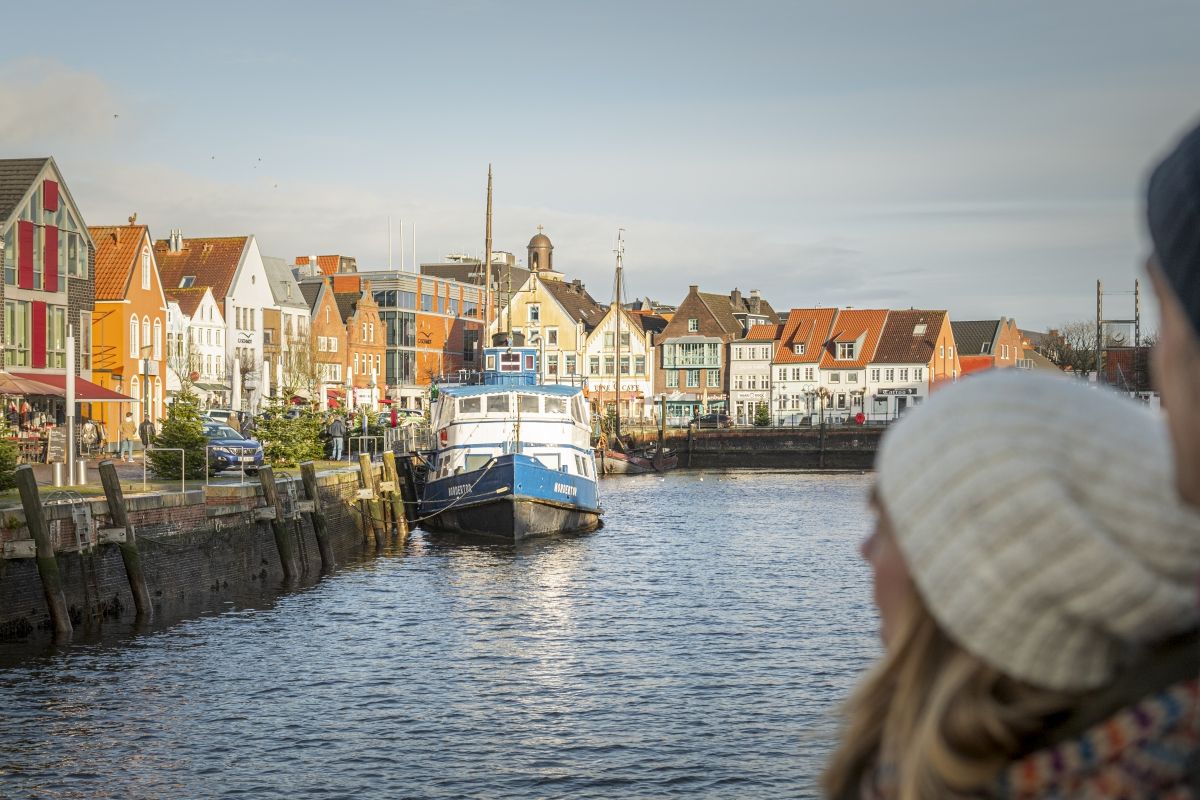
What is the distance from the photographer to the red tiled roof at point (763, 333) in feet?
359

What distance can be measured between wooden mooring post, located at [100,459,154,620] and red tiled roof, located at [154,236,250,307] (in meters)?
57.3

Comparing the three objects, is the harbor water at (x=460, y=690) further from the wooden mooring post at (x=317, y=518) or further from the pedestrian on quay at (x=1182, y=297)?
the pedestrian on quay at (x=1182, y=297)

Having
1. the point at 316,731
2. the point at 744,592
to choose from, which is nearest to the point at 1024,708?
the point at 316,731

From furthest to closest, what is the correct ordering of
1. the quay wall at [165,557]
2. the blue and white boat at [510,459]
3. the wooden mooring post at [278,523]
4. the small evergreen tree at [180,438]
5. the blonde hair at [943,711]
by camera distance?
the blue and white boat at [510,459] < the small evergreen tree at [180,438] < the wooden mooring post at [278,523] < the quay wall at [165,557] < the blonde hair at [943,711]

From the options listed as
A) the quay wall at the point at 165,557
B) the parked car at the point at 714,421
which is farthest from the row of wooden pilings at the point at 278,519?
the parked car at the point at 714,421

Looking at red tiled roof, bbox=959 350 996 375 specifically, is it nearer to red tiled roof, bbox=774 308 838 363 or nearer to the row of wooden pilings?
red tiled roof, bbox=774 308 838 363

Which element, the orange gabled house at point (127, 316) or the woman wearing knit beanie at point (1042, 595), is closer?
the woman wearing knit beanie at point (1042, 595)

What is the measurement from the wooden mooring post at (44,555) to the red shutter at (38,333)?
27.7m

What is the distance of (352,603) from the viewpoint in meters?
26.9

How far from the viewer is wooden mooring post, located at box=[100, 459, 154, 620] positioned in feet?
73.9

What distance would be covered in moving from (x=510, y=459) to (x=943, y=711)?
121 feet

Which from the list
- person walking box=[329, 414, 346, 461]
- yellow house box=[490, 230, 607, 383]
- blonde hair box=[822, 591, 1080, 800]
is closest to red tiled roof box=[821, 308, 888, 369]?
yellow house box=[490, 230, 607, 383]

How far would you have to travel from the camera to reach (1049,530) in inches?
65.2

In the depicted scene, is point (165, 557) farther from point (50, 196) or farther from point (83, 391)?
point (50, 196)
